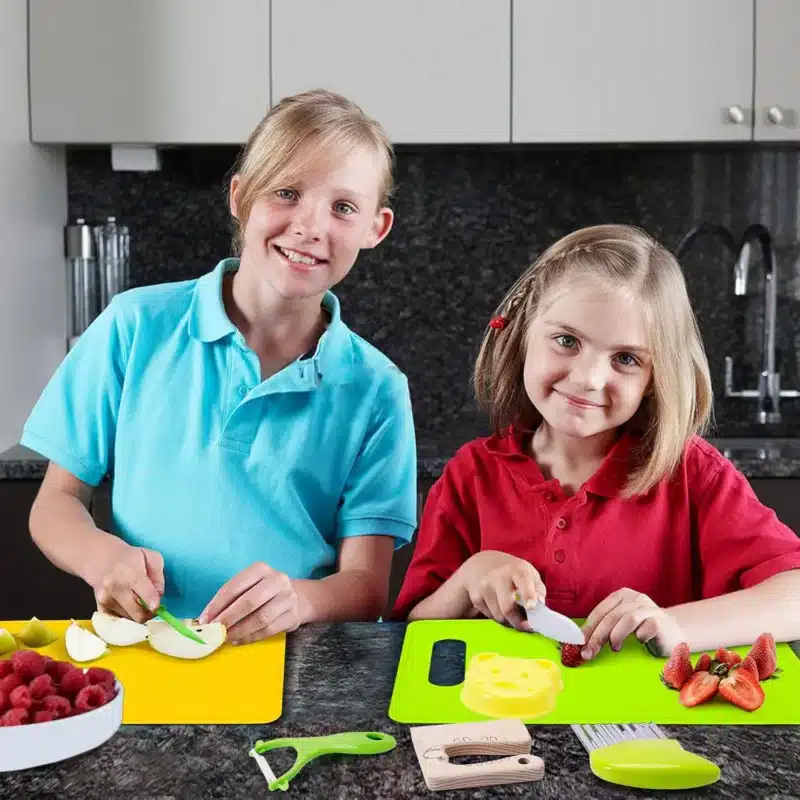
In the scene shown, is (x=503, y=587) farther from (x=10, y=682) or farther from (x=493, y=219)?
(x=493, y=219)

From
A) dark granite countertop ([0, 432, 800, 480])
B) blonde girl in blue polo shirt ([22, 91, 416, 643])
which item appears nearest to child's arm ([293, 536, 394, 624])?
blonde girl in blue polo shirt ([22, 91, 416, 643])

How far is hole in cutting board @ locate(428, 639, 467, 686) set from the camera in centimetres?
99

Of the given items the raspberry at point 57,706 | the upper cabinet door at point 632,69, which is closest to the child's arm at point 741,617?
the raspberry at point 57,706

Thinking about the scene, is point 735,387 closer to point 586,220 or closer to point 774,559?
point 586,220

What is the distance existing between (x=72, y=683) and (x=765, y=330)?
2170 millimetres

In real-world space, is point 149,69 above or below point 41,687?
above

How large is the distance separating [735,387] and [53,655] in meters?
2.05

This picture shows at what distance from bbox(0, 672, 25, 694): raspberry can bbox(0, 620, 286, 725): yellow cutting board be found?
10 cm

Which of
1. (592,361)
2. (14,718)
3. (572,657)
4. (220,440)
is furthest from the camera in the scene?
(220,440)

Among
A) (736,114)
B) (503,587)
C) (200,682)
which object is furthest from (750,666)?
(736,114)

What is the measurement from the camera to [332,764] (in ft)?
2.62

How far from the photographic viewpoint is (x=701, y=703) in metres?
0.91

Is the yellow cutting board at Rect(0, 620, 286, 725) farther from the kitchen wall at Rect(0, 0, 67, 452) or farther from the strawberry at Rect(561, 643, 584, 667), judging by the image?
the kitchen wall at Rect(0, 0, 67, 452)

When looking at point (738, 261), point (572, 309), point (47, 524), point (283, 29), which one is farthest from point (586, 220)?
point (47, 524)
